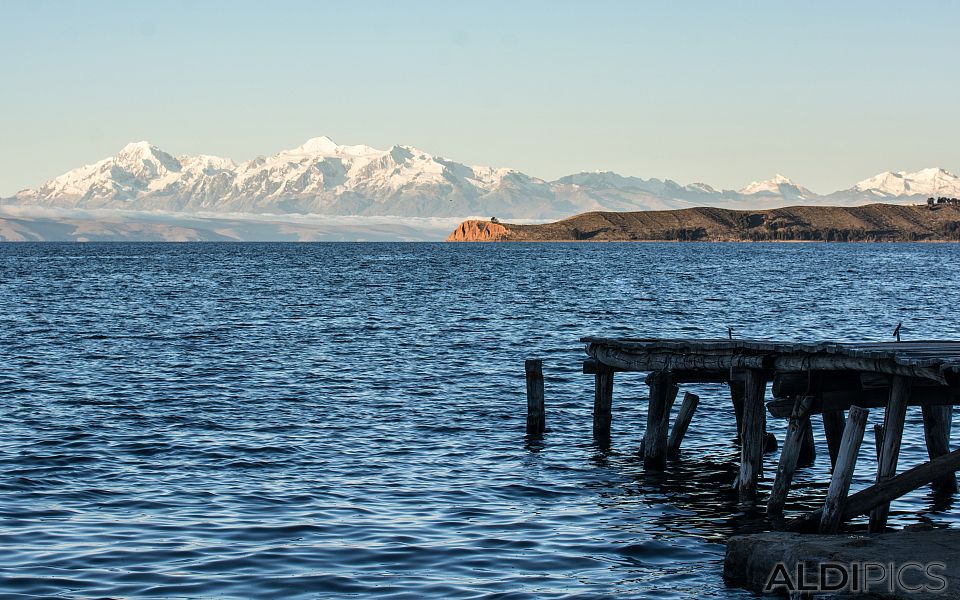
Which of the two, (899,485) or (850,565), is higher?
(899,485)

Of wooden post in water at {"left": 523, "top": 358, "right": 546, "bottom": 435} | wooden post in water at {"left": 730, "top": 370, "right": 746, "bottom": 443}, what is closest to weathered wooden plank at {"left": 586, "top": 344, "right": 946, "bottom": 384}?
Answer: wooden post in water at {"left": 730, "top": 370, "right": 746, "bottom": 443}

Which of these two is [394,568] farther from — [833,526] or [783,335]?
[783,335]

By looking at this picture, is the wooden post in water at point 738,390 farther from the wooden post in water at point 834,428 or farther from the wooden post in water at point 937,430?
the wooden post in water at point 937,430

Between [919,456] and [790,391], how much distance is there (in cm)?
583

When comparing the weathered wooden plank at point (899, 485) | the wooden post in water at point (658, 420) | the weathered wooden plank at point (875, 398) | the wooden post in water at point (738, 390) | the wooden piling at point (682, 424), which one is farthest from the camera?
the wooden piling at point (682, 424)

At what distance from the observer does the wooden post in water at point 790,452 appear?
17.6 meters

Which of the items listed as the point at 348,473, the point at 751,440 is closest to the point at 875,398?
the point at 751,440

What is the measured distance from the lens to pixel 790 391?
18.2 meters

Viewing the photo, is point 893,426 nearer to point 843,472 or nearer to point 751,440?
point 843,472

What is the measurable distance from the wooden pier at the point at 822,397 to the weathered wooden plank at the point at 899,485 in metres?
0.01

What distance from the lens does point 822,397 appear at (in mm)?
17938

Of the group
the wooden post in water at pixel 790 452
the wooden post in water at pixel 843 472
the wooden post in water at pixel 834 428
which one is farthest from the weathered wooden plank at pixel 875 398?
the wooden post in water at pixel 834 428

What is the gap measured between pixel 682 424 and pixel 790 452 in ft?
16.4

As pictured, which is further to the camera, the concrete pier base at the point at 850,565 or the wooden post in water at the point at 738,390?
the wooden post in water at the point at 738,390
